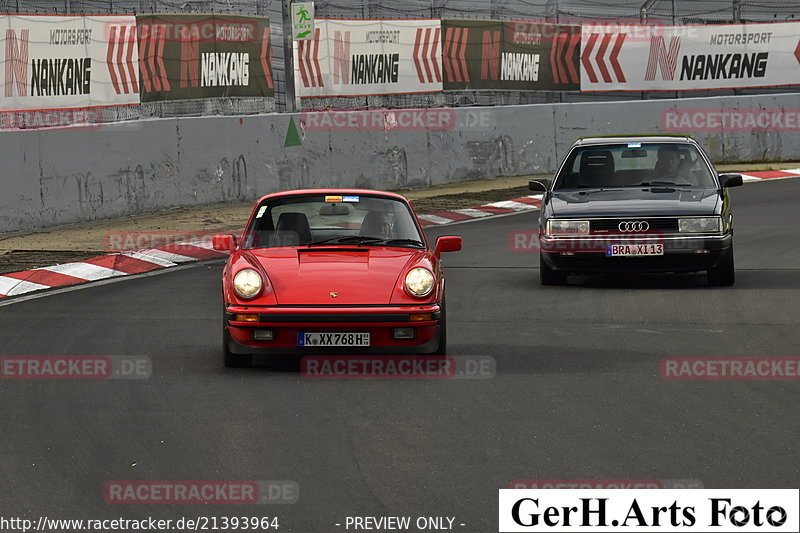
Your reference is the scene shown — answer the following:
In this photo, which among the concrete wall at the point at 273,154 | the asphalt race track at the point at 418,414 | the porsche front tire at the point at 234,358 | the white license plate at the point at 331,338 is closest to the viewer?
the asphalt race track at the point at 418,414

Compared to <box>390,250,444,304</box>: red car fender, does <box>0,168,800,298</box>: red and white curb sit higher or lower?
lower

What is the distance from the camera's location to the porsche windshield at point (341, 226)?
10344 mm

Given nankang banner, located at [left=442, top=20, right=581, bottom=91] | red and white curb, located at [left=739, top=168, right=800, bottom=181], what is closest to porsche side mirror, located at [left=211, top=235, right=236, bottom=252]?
nankang banner, located at [left=442, top=20, right=581, bottom=91]

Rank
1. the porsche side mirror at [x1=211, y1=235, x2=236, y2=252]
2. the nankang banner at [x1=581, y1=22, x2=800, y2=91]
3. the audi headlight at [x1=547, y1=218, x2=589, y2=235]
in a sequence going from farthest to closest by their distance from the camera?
the nankang banner at [x1=581, y1=22, x2=800, y2=91]
the audi headlight at [x1=547, y1=218, x2=589, y2=235]
the porsche side mirror at [x1=211, y1=235, x2=236, y2=252]

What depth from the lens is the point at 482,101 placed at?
27359 mm

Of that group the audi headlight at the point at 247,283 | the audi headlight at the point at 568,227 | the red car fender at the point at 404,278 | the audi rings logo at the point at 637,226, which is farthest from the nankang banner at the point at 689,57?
the audi headlight at the point at 247,283

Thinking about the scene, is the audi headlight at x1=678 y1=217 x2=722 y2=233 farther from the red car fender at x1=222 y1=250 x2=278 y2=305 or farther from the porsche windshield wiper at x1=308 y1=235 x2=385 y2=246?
the red car fender at x1=222 y1=250 x2=278 y2=305

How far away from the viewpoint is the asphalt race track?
6527mm

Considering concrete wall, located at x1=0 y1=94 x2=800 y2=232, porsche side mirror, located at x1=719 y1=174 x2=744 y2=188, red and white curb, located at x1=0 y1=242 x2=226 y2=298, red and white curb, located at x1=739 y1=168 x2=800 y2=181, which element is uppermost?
porsche side mirror, located at x1=719 y1=174 x2=744 y2=188

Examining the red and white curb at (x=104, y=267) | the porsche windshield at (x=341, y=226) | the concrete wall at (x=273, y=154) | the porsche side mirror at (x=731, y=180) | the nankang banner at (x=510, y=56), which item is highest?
the nankang banner at (x=510, y=56)

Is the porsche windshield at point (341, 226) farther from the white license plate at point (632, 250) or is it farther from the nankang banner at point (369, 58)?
the nankang banner at point (369, 58)

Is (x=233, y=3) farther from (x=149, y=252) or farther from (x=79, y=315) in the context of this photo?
(x=79, y=315)

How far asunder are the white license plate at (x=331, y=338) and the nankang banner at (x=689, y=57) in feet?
67.7

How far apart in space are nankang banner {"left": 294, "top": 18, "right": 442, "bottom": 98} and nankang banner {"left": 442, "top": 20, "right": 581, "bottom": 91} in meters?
0.39
